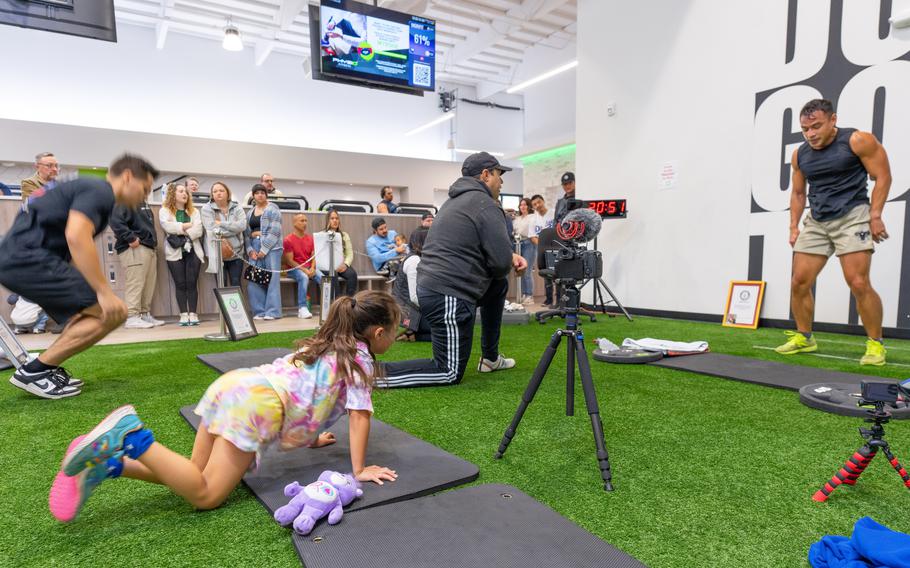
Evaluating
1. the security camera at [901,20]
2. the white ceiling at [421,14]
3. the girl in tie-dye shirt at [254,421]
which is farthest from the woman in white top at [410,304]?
the white ceiling at [421,14]

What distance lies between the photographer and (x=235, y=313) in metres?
4.51

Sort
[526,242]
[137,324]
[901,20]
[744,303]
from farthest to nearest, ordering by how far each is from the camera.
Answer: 1. [526,242]
2. [137,324]
3. [744,303]
4. [901,20]

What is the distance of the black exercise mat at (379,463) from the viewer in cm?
147

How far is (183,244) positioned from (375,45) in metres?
3.33

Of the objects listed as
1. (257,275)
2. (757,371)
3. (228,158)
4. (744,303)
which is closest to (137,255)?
(257,275)

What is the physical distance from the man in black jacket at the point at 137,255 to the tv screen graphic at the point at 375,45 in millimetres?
2695

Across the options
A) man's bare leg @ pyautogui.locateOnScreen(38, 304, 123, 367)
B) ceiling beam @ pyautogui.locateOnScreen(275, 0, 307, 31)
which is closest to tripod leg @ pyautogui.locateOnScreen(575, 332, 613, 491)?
man's bare leg @ pyautogui.locateOnScreen(38, 304, 123, 367)

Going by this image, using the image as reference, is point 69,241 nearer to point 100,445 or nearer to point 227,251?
point 100,445

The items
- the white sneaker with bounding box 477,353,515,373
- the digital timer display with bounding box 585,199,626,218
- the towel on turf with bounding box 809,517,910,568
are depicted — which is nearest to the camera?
the towel on turf with bounding box 809,517,910,568

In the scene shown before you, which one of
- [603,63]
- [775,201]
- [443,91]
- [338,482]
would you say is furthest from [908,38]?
[443,91]

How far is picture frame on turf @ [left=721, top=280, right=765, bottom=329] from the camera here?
16.5 feet

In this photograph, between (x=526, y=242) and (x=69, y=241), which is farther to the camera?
(x=526, y=242)

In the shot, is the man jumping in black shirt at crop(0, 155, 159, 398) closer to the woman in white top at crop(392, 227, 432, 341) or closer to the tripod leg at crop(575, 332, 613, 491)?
the tripod leg at crop(575, 332, 613, 491)

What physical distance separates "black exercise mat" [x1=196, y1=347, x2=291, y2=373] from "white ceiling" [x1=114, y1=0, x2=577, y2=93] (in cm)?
755
